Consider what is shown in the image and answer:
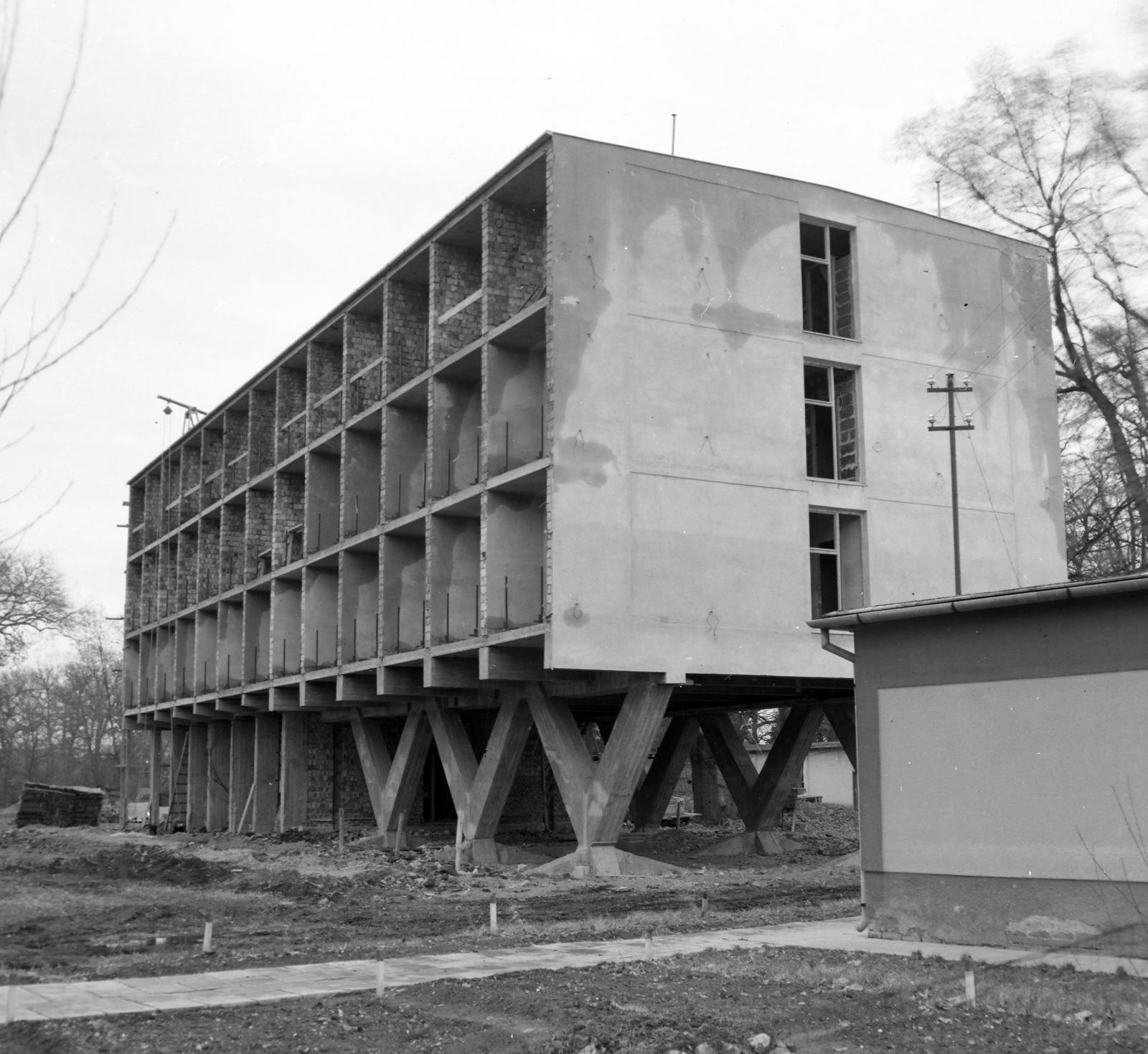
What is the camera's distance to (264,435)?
42.4 m

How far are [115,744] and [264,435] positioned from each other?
61167 millimetres

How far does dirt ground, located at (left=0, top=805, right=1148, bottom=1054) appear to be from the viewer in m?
10.2

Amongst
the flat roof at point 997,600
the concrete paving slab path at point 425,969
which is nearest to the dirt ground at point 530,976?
the concrete paving slab path at point 425,969

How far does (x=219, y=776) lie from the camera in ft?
Result: 155

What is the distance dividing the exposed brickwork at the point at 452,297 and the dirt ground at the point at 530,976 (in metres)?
11.0

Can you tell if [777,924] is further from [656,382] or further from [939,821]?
[656,382]

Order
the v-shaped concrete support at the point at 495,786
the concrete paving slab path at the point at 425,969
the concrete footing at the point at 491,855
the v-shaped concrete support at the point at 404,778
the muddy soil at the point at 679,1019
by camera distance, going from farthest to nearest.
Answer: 1. the v-shaped concrete support at the point at 404,778
2. the concrete footing at the point at 491,855
3. the v-shaped concrete support at the point at 495,786
4. the concrete paving slab path at the point at 425,969
5. the muddy soil at the point at 679,1019

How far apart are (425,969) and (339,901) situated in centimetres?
885

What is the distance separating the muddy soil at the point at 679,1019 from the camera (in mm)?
10047

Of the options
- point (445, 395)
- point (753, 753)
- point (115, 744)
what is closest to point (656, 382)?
point (445, 395)

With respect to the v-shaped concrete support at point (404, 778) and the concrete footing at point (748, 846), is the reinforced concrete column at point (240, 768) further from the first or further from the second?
the concrete footing at point (748, 846)

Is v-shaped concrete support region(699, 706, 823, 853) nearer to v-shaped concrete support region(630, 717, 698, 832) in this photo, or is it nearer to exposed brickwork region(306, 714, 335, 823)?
v-shaped concrete support region(630, 717, 698, 832)

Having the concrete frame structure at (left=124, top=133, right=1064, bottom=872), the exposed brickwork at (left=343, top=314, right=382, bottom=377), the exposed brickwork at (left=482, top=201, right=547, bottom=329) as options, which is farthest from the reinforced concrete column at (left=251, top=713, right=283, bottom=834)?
the exposed brickwork at (left=482, top=201, right=547, bottom=329)

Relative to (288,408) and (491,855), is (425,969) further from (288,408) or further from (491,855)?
(288,408)
